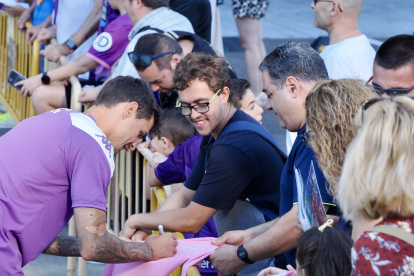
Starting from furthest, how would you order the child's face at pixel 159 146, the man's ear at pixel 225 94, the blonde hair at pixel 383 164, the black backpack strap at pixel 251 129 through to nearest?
the child's face at pixel 159 146 < the man's ear at pixel 225 94 < the black backpack strap at pixel 251 129 < the blonde hair at pixel 383 164

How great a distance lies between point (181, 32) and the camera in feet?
14.3

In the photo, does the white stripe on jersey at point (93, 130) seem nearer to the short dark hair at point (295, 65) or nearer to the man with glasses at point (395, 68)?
the short dark hair at point (295, 65)

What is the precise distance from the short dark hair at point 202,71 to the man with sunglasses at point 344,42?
1160 mm

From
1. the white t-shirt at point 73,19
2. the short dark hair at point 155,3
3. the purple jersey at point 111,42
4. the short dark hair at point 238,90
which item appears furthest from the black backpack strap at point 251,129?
the white t-shirt at point 73,19

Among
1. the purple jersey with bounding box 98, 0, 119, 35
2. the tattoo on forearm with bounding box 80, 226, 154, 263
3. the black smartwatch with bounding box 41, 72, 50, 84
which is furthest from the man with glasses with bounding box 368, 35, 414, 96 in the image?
the black smartwatch with bounding box 41, 72, 50, 84

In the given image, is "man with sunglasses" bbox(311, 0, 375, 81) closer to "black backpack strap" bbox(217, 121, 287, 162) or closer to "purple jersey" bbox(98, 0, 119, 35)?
"black backpack strap" bbox(217, 121, 287, 162)

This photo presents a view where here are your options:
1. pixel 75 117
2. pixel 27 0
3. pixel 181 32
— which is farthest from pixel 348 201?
pixel 27 0

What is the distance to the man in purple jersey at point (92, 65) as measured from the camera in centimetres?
498

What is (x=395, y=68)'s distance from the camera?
9.99ft

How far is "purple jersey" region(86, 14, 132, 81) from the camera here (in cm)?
496

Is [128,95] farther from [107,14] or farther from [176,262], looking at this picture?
[107,14]

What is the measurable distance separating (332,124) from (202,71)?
1.23 meters

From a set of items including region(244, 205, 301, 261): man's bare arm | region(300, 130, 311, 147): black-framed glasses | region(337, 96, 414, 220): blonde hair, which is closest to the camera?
region(337, 96, 414, 220): blonde hair

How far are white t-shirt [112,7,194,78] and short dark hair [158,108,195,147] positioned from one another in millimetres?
774
